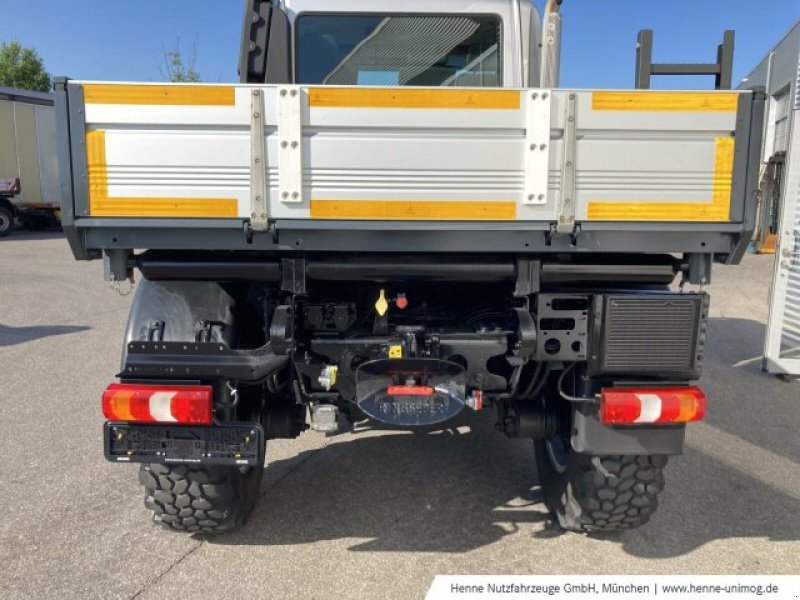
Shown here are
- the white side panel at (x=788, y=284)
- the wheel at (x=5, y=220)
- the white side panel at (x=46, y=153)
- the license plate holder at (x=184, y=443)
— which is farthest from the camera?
the white side panel at (x=46, y=153)

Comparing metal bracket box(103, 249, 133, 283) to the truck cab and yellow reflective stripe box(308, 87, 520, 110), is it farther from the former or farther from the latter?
the truck cab

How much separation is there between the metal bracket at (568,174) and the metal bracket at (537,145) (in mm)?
66

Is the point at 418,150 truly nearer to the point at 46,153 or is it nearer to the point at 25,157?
the point at 25,157

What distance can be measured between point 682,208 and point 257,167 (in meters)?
1.58

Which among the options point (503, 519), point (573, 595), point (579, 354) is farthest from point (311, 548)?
point (579, 354)

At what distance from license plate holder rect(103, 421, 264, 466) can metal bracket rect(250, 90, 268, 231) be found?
869mm

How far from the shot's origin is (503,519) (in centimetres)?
337

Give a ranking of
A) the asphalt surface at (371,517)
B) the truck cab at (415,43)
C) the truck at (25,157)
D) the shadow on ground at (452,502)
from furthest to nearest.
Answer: the truck at (25,157) < the truck cab at (415,43) < the shadow on ground at (452,502) < the asphalt surface at (371,517)

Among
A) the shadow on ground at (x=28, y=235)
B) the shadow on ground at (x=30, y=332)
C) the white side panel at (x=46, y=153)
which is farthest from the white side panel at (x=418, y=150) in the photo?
the white side panel at (x=46, y=153)

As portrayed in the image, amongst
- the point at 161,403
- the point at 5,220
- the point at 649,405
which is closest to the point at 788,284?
the point at 649,405

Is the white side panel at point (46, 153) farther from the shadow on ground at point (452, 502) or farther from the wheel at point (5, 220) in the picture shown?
the shadow on ground at point (452, 502)

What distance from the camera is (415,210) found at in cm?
244

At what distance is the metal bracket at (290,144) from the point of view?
234 cm

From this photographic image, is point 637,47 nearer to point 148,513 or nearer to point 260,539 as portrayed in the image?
point 260,539
